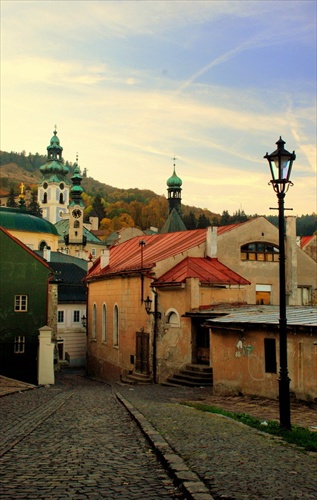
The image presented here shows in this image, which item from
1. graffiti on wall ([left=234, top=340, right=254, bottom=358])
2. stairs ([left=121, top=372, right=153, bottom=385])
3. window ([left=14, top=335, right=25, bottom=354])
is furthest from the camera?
window ([left=14, top=335, right=25, bottom=354])

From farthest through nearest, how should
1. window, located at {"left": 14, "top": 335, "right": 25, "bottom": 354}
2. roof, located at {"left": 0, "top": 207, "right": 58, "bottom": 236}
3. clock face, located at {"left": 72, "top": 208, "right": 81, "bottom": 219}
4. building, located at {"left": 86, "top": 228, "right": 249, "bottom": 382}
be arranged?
clock face, located at {"left": 72, "top": 208, "right": 81, "bottom": 219}
roof, located at {"left": 0, "top": 207, "right": 58, "bottom": 236}
window, located at {"left": 14, "top": 335, "right": 25, "bottom": 354}
building, located at {"left": 86, "top": 228, "right": 249, "bottom": 382}

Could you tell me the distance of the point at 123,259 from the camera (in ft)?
114

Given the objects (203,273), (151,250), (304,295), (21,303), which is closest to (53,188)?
(21,303)

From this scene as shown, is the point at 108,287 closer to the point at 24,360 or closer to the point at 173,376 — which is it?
the point at 24,360

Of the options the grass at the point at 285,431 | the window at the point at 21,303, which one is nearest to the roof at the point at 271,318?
the grass at the point at 285,431

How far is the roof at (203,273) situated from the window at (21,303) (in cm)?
1192

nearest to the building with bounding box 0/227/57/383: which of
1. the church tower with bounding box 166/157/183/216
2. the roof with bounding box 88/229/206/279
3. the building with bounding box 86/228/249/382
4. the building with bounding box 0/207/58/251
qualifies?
the roof with bounding box 88/229/206/279

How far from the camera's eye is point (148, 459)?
7953 mm

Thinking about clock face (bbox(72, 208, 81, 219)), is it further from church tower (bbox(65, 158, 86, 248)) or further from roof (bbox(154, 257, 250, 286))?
roof (bbox(154, 257, 250, 286))

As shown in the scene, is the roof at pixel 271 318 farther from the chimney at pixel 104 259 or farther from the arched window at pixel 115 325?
the chimney at pixel 104 259

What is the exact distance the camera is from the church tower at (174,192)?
222 ft

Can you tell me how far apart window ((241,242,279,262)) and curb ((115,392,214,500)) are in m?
20.2

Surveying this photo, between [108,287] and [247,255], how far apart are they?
9.25 meters

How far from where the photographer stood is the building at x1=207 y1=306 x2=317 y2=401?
1494cm
